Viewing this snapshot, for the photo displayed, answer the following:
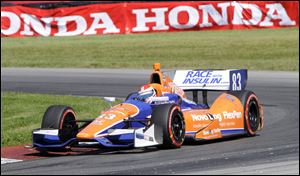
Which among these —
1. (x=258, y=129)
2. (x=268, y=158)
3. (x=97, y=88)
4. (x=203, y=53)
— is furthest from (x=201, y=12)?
(x=268, y=158)

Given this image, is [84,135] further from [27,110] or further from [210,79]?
[27,110]

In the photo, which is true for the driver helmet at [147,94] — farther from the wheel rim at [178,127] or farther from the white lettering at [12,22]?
the white lettering at [12,22]

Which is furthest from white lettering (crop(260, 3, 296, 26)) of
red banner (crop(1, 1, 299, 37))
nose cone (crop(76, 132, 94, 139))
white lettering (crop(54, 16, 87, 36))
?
nose cone (crop(76, 132, 94, 139))

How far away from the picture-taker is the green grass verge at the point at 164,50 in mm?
26016

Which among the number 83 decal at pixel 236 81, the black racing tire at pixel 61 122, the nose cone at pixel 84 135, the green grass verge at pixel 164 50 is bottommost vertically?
the nose cone at pixel 84 135

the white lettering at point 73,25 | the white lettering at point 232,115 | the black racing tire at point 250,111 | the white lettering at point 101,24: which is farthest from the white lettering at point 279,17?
the white lettering at point 232,115

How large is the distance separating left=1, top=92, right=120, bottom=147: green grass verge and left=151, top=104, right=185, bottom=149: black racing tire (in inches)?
121

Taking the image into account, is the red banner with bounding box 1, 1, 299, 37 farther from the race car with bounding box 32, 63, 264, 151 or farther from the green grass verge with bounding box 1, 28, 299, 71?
the race car with bounding box 32, 63, 264, 151

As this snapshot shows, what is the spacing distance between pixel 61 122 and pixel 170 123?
4.63ft

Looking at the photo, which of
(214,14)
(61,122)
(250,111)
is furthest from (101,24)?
(61,122)

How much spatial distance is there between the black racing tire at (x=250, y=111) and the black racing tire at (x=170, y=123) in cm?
139

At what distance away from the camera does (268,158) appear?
9.74m

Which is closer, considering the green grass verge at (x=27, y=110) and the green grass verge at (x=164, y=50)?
the green grass verge at (x=27, y=110)

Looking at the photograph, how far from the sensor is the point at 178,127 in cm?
1099
